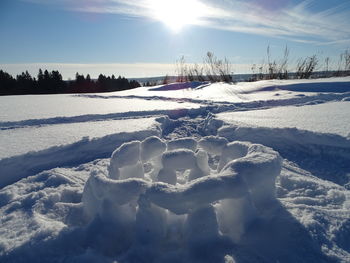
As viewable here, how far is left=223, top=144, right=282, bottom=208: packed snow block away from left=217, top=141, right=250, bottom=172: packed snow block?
0.26 metres

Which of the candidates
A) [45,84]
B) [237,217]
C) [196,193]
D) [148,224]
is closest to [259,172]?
[237,217]

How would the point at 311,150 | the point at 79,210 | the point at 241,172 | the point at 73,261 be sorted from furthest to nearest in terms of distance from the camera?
the point at 311,150 < the point at 79,210 < the point at 241,172 < the point at 73,261

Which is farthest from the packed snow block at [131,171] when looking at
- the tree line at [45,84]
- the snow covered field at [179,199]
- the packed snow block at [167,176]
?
the tree line at [45,84]

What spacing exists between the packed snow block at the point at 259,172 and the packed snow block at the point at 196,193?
0.09 meters

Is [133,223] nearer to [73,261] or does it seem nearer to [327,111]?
[73,261]

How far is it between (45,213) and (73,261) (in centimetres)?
54

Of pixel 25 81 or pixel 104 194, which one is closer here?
pixel 104 194

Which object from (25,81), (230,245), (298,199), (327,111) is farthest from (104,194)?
(25,81)

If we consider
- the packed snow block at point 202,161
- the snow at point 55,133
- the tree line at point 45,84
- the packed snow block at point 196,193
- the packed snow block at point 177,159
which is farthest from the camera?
the tree line at point 45,84

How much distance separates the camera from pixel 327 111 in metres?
3.65

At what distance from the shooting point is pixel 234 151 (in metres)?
2.01

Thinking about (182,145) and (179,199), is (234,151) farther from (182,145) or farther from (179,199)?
(179,199)

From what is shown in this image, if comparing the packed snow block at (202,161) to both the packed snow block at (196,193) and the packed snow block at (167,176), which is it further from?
the packed snow block at (196,193)

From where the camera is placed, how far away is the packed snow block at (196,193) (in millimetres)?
1359
